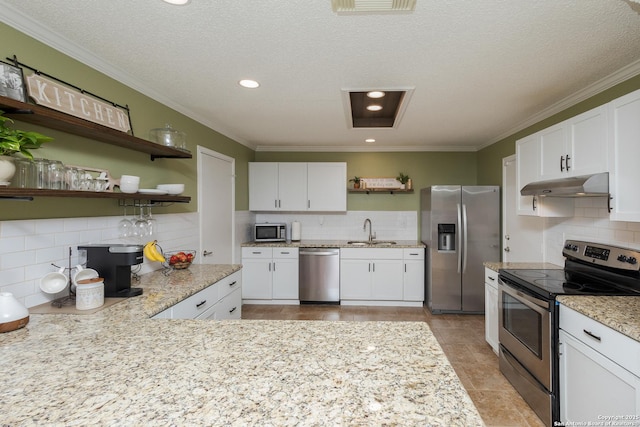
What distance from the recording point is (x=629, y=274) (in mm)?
1977

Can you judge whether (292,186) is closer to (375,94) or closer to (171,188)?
(375,94)

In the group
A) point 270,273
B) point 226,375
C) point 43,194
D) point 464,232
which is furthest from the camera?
point 270,273

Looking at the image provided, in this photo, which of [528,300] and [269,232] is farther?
[269,232]

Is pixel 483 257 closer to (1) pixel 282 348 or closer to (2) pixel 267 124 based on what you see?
(2) pixel 267 124

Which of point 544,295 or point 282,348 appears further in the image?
point 544,295

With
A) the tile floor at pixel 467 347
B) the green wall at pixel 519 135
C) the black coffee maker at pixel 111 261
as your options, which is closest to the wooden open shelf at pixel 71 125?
the black coffee maker at pixel 111 261

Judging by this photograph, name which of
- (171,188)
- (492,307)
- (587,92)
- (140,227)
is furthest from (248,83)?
(492,307)

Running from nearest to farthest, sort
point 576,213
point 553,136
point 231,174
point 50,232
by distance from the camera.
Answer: point 50,232, point 553,136, point 576,213, point 231,174

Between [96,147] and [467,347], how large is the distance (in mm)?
3638

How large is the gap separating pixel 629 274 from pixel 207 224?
353cm

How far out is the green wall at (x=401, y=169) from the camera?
16.5 feet

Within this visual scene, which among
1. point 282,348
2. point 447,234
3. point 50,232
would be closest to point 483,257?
point 447,234

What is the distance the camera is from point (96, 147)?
205 cm

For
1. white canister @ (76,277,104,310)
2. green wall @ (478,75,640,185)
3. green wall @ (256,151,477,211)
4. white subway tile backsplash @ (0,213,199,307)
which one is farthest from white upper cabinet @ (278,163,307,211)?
white canister @ (76,277,104,310)
